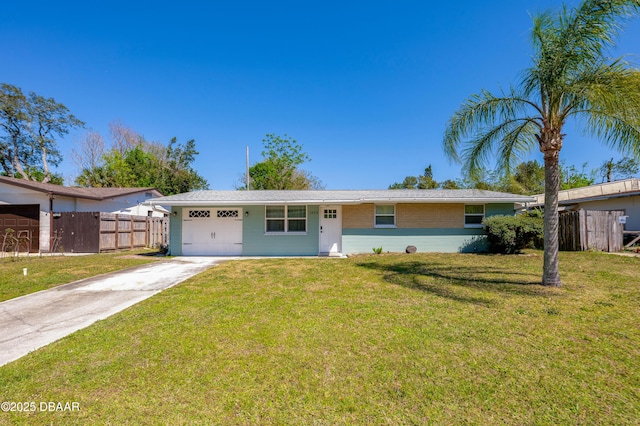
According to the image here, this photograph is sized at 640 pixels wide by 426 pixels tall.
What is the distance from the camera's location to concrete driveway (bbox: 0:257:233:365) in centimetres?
402

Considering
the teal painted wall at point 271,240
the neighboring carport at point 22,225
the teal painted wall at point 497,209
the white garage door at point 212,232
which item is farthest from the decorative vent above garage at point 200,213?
the teal painted wall at point 497,209

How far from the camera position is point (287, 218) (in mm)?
13328

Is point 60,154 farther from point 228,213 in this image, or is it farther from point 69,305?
point 69,305

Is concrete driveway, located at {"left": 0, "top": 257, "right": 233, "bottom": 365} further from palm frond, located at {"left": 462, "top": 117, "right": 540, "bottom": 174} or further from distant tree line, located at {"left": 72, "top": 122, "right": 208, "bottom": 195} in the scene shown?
distant tree line, located at {"left": 72, "top": 122, "right": 208, "bottom": 195}

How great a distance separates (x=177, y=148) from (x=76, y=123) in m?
10.4

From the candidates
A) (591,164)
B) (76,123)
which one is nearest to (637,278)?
(591,164)

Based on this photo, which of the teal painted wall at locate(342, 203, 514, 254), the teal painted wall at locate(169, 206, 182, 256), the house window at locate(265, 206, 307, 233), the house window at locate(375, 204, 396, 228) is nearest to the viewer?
the teal painted wall at locate(169, 206, 182, 256)

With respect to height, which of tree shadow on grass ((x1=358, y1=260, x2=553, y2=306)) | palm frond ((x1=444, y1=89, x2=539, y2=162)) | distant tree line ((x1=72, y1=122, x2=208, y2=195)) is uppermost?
distant tree line ((x1=72, y1=122, x2=208, y2=195))

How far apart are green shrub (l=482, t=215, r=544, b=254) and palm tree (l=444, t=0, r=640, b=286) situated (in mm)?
5866

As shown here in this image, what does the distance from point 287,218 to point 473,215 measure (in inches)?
353

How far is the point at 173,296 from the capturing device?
19.7 feet

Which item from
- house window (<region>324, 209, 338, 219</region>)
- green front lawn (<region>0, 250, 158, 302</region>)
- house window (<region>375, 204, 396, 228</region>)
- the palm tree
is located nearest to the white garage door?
green front lawn (<region>0, 250, 158, 302</region>)

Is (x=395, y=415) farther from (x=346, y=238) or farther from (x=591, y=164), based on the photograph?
(x=591, y=164)

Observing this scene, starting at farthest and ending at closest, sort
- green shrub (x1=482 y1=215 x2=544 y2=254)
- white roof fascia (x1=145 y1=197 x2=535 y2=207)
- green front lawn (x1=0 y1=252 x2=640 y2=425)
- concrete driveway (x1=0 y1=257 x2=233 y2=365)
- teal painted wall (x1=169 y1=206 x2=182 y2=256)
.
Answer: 1. teal painted wall (x1=169 y1=206 x2=182 y2=256)
2. white roof fascia (x1=145 y1=197 x2=535 y2=207)
3. green shrub (x1=482 y1=215 x2=544 y2=254)
4. concrete driveway (x1=0 y1=257 x2=233 y2=365)
5. green front lawn (x1=0 y1=252 x2=640 y2=425)
